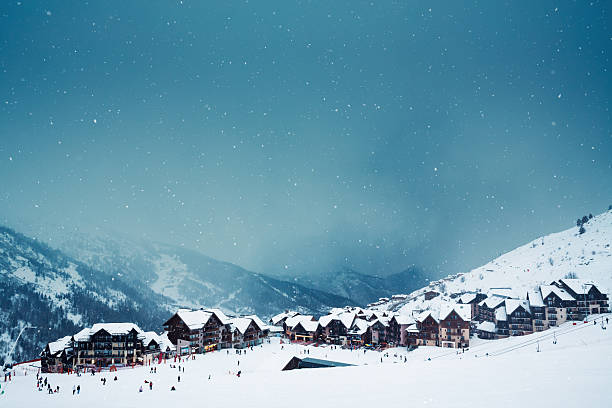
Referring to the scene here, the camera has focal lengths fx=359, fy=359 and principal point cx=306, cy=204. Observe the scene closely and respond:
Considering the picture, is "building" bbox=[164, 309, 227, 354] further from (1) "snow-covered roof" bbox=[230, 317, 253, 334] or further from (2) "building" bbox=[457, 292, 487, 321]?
(2) "building" bbox=[457, 292, 487, 321]

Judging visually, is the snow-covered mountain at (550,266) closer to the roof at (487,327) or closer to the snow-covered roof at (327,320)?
the roof at (487,327)

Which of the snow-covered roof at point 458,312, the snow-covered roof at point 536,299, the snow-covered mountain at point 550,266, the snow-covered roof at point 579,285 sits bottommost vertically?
the snow-covered roof at point 458,312

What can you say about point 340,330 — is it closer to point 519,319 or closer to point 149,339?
point 519,319

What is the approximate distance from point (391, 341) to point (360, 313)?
17847 millimetres

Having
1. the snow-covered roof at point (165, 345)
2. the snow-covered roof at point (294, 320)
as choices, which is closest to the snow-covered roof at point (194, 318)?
the snow-covered roof at point (165, 345)

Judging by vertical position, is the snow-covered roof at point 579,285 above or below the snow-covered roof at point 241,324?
above

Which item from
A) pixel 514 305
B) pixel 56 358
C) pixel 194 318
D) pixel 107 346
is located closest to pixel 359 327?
pixel 514 305

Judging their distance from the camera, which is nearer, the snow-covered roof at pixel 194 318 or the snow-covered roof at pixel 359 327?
the snow-covered roof at pixel 194 318

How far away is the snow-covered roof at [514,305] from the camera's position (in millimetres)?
87706

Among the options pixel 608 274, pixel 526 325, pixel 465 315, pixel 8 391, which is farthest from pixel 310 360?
pixel 608 274

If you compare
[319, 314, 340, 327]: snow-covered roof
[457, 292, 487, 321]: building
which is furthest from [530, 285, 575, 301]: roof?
[319, 314, 340, 327]: snow-covered roof

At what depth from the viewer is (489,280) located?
15638 centimetres

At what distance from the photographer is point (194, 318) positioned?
86.0 metres

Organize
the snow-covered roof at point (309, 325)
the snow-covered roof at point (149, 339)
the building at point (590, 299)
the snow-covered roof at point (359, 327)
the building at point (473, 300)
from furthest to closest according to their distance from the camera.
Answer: the building at point (473, 300) → the snow-covered roof at point (309, 325) → the snow-covered roof at point (359, 327) → the building at point (590, 299) → the snow-covered roof at point (149, 339)
